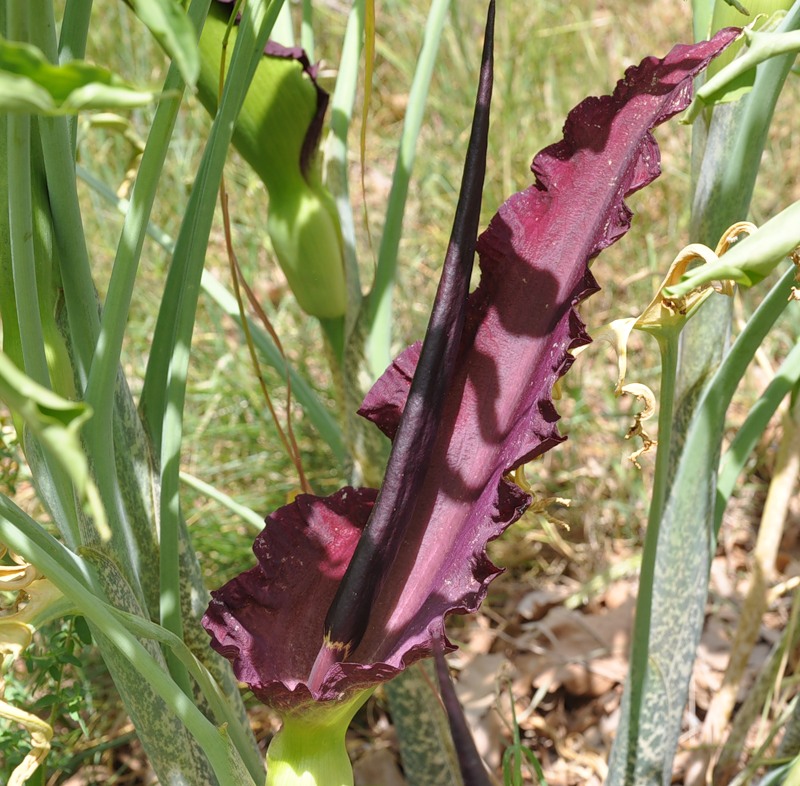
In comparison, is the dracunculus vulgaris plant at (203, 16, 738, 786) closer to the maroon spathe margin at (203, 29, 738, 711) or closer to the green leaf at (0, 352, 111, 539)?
the maroon spathe margin at (203, 29, 738, 711)

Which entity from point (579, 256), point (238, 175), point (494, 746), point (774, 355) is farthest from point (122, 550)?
point (238, 175)

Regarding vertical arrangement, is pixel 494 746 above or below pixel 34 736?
above

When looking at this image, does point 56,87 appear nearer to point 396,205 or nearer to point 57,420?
point 57,420

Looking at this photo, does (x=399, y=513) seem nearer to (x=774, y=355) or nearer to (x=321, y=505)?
(x=321, y=505)

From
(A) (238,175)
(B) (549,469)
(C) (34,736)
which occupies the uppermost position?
(A) (238,175)

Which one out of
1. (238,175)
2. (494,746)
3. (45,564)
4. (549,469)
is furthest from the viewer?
(238,175)

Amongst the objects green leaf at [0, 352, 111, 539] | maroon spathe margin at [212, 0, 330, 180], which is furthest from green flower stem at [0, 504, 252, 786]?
maroon spathe margin at [212, 0, 330, 180]

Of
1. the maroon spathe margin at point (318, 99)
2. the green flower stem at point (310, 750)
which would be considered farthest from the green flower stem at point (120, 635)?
the maroon spathe margin at point (318, 99)

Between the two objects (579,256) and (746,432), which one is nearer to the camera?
(579,256)
